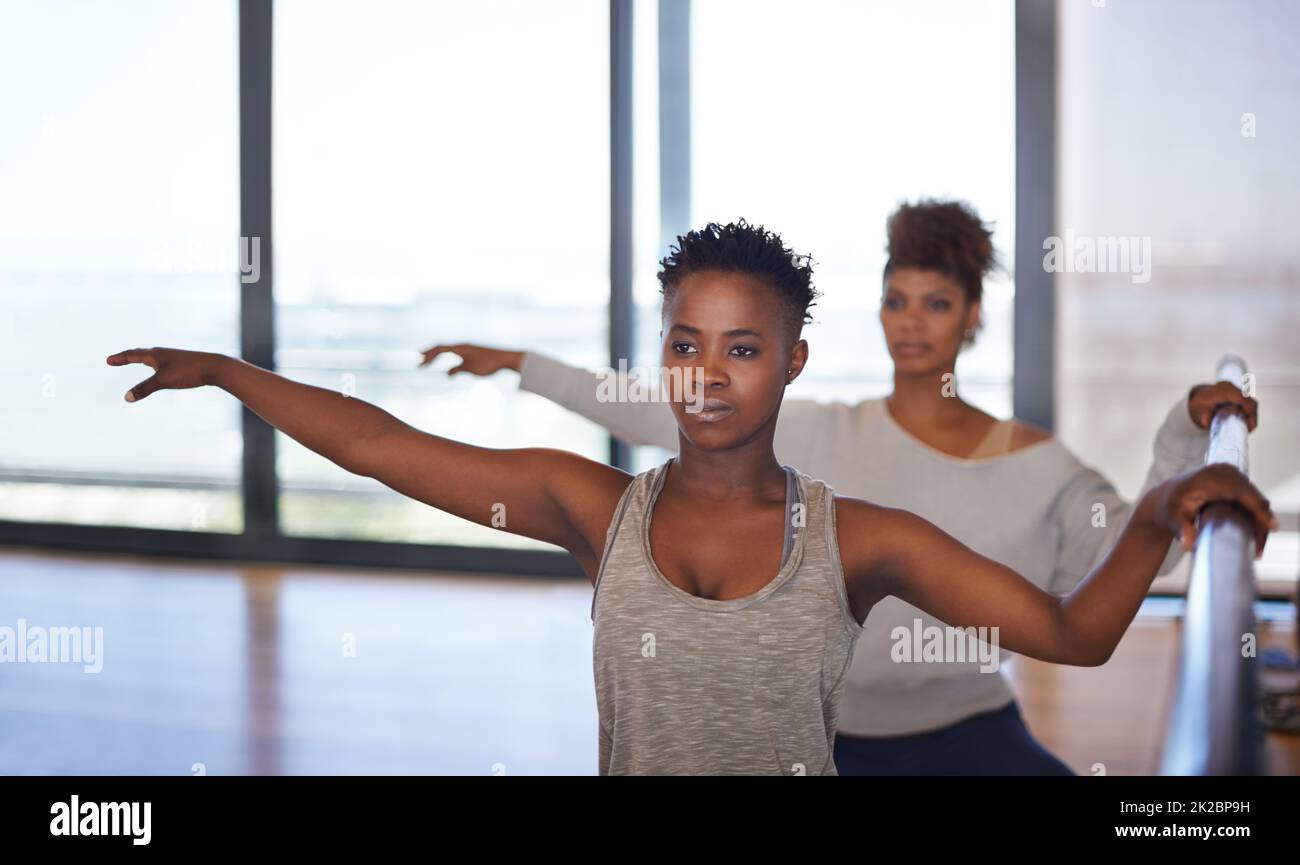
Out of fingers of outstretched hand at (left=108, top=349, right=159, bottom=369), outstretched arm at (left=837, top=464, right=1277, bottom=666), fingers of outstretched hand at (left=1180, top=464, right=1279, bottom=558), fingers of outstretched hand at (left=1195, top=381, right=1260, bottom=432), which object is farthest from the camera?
fingers of outstretched hand at (left=1195, top=381, right=1260, bottom=432)

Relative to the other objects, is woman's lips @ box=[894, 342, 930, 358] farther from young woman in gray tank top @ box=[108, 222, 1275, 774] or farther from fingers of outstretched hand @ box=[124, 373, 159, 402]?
fingers of outstretched hand @ box=[124, 373, 159, 402]

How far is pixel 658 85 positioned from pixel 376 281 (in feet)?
4.25

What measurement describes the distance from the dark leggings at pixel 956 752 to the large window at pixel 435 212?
296 cm

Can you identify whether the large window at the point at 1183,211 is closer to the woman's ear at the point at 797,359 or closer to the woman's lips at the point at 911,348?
the woman's lips at the point at 911,348

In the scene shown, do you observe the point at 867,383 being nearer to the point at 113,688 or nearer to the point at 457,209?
the point at 457,209

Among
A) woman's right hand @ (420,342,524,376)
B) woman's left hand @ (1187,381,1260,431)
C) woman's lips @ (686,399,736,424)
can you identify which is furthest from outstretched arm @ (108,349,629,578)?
woman's left hand @ (1187,381,1260,431)

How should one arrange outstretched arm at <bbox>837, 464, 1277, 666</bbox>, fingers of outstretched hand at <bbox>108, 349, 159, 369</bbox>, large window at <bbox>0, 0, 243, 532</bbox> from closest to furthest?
1. outstretched arm at <bbox>837, 464, 1277, 666</bbox>
2. fingers of outstretched hand at <bbox>108, 349, 159, 369</bbox>
3. large window at <bbox>0, 0, 243, 532</bbox>

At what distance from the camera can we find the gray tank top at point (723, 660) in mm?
1121

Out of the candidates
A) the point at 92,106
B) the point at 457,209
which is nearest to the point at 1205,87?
the point at 457,209

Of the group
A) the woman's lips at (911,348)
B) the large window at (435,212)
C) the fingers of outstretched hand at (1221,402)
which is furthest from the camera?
the large window at (435,212)

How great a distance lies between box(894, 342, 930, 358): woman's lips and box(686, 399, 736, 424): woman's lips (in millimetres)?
833

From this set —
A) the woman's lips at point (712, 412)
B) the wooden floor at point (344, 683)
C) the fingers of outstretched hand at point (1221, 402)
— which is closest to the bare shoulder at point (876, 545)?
the woman's lips at point (712, 412)

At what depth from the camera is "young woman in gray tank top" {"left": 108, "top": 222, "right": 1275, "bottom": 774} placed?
3.66 feet
